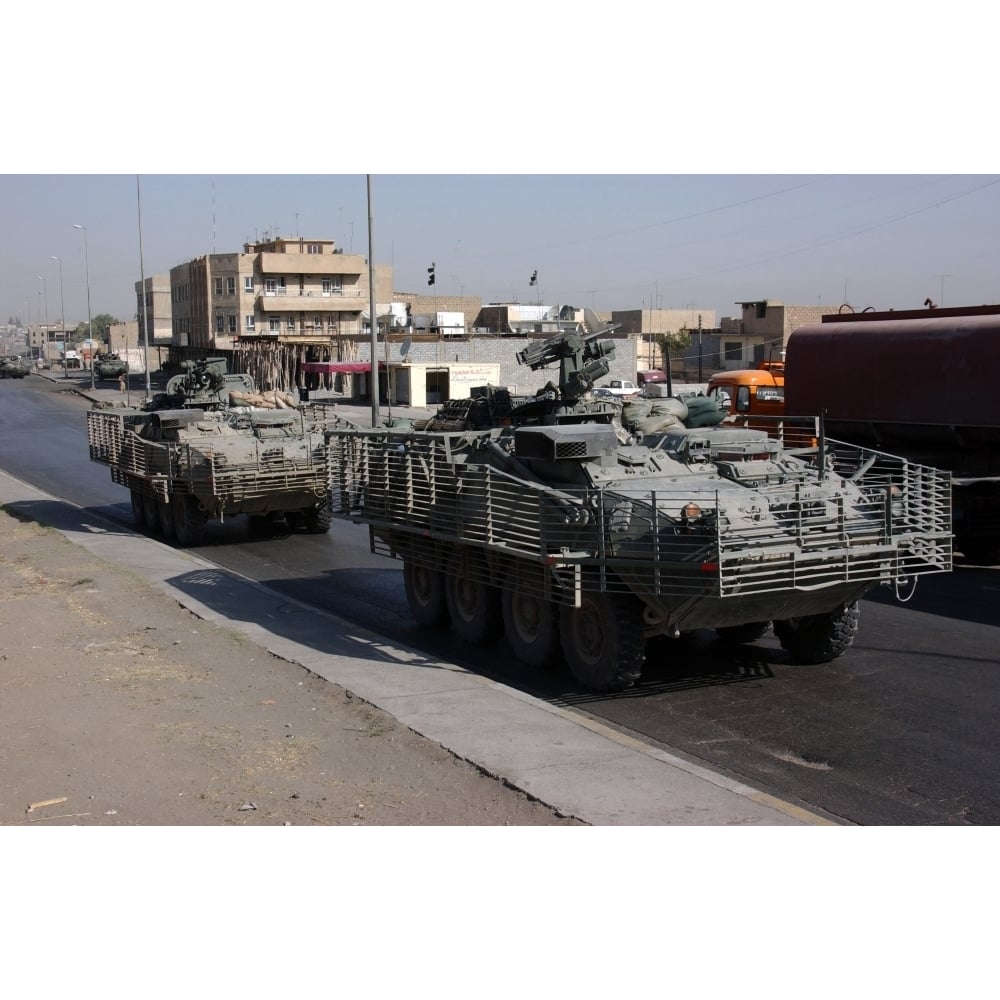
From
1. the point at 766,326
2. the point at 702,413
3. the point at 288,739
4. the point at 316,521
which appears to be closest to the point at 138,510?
the point at 316,521

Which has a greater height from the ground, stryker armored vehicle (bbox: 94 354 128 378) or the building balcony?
the building balcony

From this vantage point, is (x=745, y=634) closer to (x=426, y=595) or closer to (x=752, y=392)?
(x=426, y=595)

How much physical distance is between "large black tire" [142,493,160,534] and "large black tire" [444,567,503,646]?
922cm

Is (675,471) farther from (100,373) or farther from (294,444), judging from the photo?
(100,373)

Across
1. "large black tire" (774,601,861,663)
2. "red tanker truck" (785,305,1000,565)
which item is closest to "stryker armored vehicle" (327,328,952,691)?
"large black tire" (774,601,861,663)

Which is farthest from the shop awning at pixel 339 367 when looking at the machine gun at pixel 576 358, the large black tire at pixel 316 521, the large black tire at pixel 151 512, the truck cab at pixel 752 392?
the machine gun at pixel 576 358

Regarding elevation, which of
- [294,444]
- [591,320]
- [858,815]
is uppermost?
[591,320]

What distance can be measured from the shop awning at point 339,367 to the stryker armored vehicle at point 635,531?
38.1m

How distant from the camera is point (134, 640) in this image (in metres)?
11.2

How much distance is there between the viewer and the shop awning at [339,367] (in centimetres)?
5212

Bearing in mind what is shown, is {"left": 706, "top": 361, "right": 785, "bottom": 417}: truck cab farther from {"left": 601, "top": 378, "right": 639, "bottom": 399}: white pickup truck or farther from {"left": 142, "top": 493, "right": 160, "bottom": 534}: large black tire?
{"left": 601, "top": 378, "right": 639, "bottom": 399}: white pickup truck

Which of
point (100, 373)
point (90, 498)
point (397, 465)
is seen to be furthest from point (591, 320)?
point (100, 373)

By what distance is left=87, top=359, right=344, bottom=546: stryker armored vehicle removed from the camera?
17797 mm

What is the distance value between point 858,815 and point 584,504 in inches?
130
